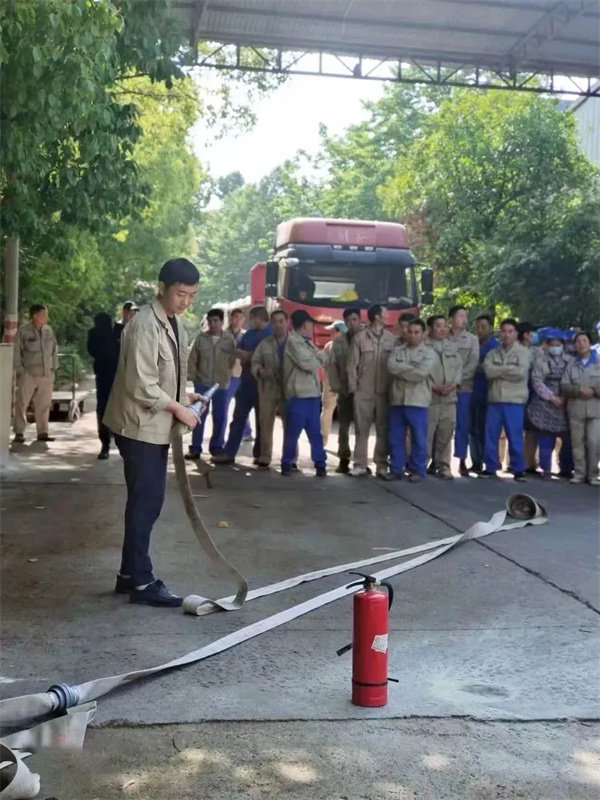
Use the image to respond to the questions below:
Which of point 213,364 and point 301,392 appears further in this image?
point 213,364

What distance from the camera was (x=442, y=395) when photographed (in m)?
13.2

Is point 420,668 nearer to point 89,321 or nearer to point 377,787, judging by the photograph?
point 377,787

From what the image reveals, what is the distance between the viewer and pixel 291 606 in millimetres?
6773

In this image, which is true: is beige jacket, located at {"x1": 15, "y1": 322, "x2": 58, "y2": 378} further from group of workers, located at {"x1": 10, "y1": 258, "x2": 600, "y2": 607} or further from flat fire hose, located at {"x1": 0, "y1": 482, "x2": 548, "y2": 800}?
flat fire hose, located at {"x1": 0, "y1": 482, "x2": 548, "y2": 800}

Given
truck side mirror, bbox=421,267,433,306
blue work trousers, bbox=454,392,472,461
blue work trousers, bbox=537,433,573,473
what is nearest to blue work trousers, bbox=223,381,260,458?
blue work trousers, bbox=454,392,472,461

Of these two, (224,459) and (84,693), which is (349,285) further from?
(84,693)

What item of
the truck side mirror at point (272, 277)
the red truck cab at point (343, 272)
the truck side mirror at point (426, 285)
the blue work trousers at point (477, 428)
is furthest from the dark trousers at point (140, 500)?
the truck side mirror at point (272, 277)

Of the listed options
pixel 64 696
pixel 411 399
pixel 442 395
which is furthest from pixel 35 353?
pixel 64 696

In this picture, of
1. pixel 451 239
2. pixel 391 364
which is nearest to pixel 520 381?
pixel 391 364

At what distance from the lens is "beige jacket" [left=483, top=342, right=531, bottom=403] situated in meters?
13.0

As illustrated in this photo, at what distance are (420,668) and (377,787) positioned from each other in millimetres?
1506

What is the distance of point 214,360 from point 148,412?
7.93m

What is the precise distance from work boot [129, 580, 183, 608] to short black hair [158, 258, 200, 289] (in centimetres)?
185

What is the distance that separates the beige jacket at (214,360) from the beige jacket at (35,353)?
2.25 m
